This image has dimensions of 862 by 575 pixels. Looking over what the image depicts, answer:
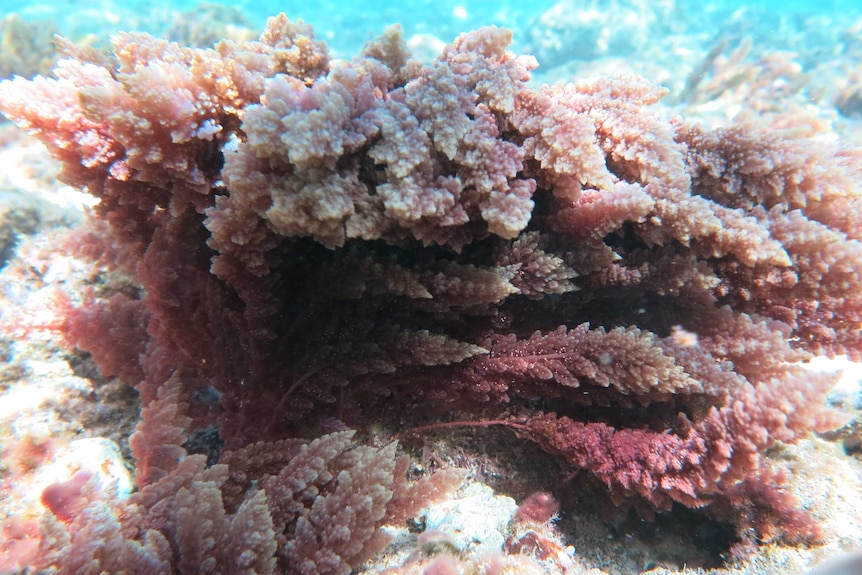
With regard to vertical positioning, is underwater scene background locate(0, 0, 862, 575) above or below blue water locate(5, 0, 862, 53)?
below

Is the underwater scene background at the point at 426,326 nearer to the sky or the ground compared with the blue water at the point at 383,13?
nearer to the ground

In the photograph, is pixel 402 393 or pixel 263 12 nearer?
pixel 402 393

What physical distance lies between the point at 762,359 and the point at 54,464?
136 inches

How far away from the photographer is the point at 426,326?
84.4 inches

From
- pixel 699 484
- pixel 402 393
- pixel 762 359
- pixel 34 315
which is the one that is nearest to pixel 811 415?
pixel 762 359

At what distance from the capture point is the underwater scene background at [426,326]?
1644 millimetres

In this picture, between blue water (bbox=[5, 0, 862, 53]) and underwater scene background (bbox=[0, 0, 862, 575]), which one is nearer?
underwater scene background (bbox=[0, 0, 862, 575])

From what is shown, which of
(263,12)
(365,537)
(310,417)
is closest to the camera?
(365,537)

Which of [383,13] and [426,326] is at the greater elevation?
[383,13]

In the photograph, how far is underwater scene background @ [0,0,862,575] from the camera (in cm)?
164

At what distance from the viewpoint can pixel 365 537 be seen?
1717mm

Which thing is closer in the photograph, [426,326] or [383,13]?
[426,326]

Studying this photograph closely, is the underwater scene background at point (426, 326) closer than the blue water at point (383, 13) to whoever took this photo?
Yes

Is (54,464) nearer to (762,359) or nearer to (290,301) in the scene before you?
(290,301)
